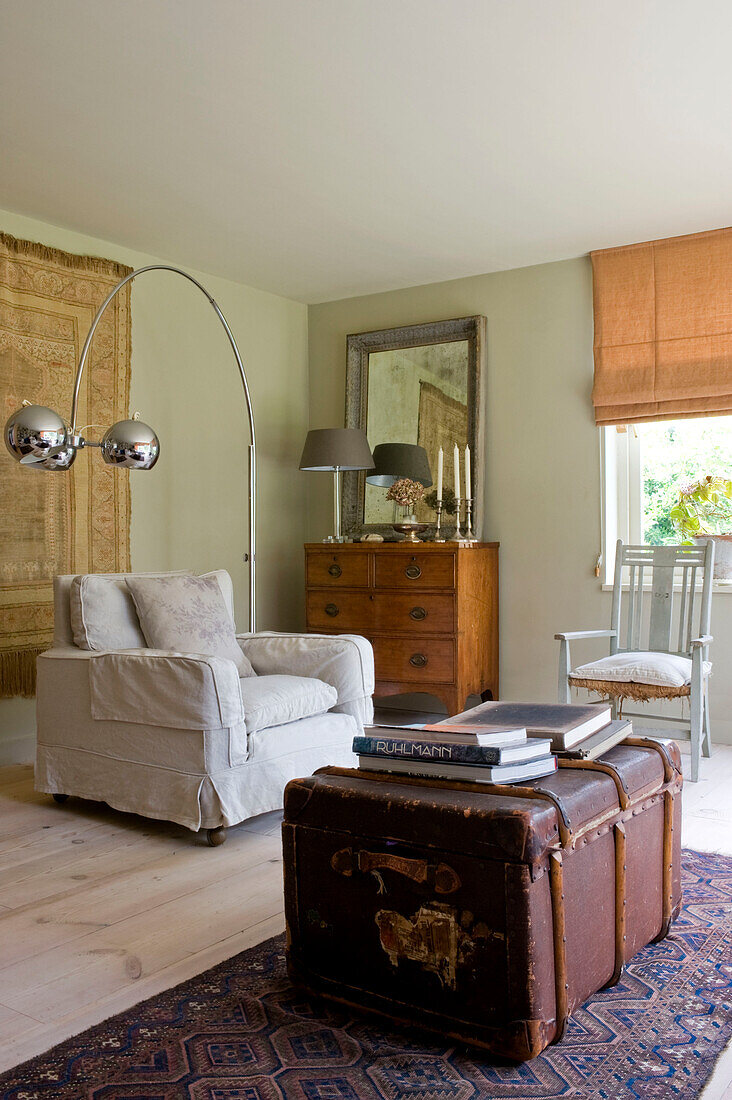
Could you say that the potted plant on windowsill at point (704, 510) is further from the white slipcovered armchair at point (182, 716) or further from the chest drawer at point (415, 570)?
the white slipcovered armchair at point (182, 716)

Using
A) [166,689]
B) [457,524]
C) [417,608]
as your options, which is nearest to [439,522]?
[457,524]

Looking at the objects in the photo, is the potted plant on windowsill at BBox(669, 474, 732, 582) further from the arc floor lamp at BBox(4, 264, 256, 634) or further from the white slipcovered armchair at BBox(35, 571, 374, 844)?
the arc floor lamp at BBox(4, 264, 256, 634)

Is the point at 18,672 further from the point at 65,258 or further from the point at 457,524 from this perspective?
the point at 457,524

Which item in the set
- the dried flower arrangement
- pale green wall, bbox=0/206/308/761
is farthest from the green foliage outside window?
pale green wall, bbox=0/206/308/761

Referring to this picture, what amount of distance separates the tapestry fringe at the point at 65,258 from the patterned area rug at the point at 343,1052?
3.33m

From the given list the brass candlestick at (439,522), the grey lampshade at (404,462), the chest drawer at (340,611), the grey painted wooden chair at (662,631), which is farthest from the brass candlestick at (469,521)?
the grey painted wooden chair at (662,631)

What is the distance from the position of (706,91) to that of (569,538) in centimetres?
225

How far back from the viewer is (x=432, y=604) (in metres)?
4.51

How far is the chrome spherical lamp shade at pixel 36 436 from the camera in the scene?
3164 mm

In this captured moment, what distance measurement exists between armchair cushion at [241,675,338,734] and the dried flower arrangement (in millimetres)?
1597

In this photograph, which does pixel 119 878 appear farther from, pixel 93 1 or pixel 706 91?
pixel 706 91

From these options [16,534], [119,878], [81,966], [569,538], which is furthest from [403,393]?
[81,966]

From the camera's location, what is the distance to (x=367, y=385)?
5348 millimetres

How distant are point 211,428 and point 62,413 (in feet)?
3.12
